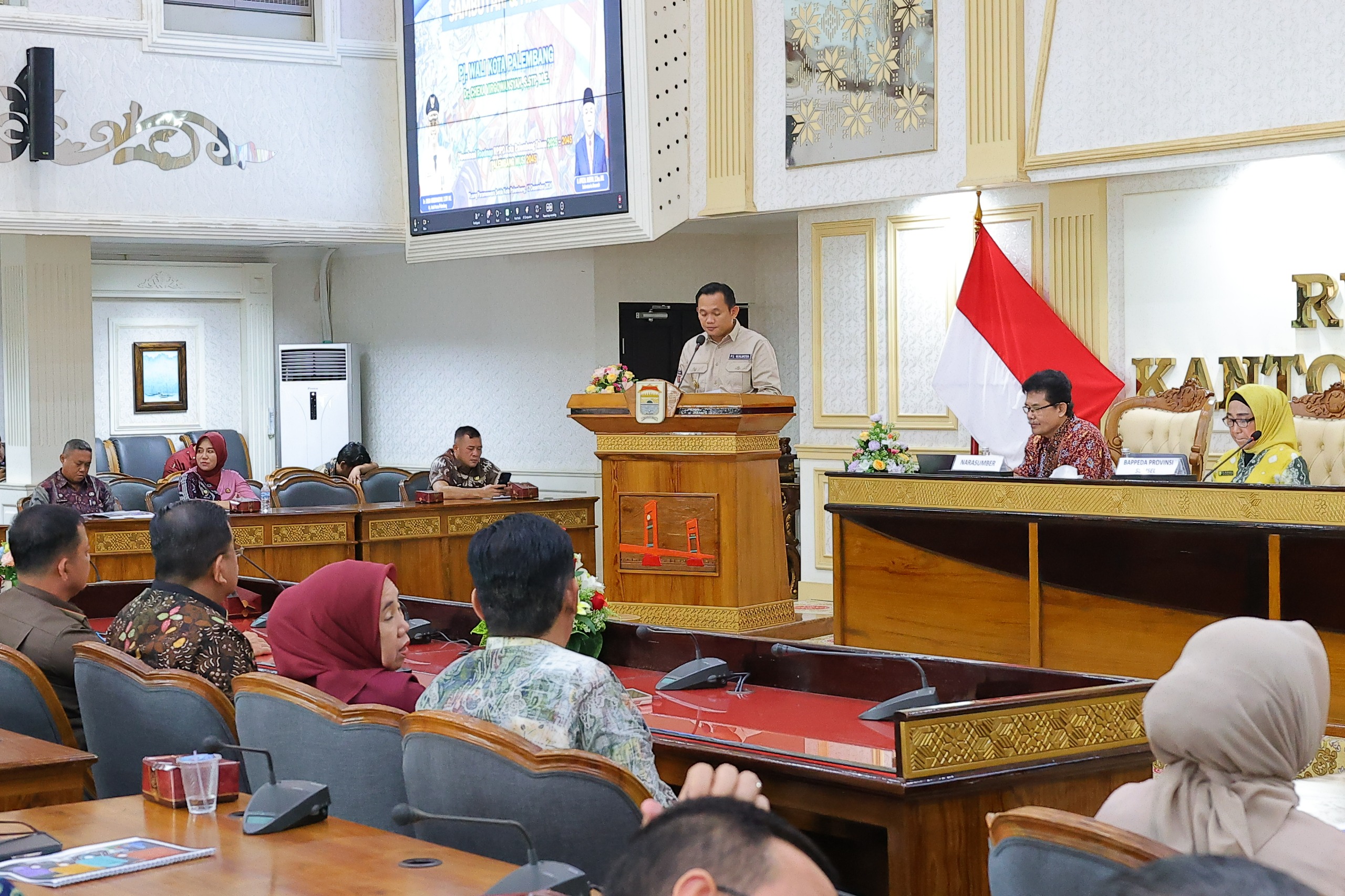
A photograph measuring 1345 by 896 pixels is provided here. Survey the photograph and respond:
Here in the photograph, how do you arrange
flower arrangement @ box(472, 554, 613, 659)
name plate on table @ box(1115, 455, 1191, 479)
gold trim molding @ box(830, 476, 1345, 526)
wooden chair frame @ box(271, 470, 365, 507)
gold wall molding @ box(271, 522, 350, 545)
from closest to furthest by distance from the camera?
1. flower arrangement @ box(472, 554, 613, 659)
2. gold trim molding @ box(830, 476, 1345, 526)
3. name plate on table @ box(1115, 455, 1191, 479)
4. gold wall molding @ box(271, 522, 350, 545)
5. wooden chair frame @ box(271, 470, 365, 507)

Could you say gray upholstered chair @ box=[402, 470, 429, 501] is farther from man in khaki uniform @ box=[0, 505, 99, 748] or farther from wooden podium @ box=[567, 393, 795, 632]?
man in khaki uniform @ box=[0, 505, 99, 748]

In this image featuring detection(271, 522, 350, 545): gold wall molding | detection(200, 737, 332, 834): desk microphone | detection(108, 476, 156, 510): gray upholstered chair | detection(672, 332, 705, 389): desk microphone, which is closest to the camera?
detection(200, 737, 332, 834): desk microphone

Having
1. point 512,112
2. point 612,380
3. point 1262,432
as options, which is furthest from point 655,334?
point 1262,432

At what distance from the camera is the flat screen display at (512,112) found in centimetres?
909

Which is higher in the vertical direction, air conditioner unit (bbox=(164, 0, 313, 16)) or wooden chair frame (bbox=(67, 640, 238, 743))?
air conditioner unit (bbox=(164, 0, 313, 16))

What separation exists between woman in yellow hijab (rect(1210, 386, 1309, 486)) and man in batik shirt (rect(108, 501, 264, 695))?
3.80m

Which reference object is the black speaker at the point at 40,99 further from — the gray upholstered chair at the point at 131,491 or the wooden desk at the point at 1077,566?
the wooden desk at the point at 1077,566

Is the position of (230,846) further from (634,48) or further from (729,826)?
(634,48)

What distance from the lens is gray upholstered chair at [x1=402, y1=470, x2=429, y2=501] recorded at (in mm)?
8992

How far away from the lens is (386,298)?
41.5 feet

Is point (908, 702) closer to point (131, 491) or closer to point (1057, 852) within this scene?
point (1057, 852)

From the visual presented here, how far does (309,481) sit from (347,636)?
5.88 metres

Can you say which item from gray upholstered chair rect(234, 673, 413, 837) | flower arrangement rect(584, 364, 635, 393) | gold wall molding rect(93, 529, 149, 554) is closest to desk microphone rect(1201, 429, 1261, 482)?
flower arrangement rect(584, 364, 635, 393)

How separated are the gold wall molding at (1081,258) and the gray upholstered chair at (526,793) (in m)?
6.22
